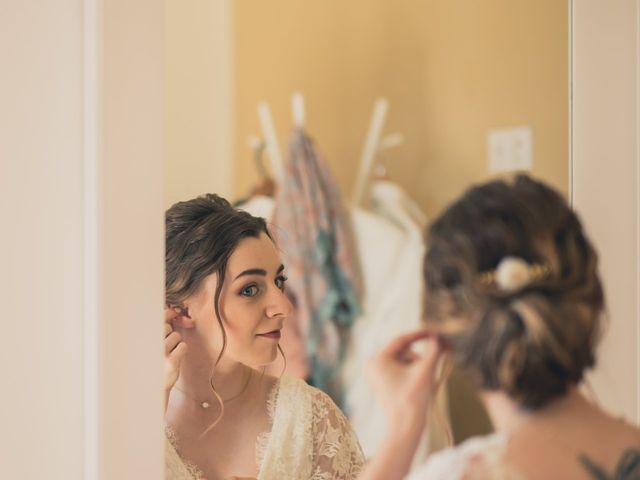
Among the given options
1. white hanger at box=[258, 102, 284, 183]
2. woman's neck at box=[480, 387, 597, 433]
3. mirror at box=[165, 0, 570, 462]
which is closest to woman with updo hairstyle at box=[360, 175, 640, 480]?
woman's neck at box=[480, 387, 597, 433]

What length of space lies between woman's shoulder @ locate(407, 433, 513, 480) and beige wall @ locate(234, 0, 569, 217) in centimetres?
45

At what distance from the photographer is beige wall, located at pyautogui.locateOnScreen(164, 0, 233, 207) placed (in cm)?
93

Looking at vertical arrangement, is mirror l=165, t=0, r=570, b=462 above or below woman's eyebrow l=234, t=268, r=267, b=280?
above

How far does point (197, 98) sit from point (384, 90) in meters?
0.46

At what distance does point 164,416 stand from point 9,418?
15cm

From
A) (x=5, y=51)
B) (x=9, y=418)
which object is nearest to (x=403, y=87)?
(x=5, y=51)

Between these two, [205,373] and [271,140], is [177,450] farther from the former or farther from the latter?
[271,140]

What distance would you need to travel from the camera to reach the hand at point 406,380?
775 mm

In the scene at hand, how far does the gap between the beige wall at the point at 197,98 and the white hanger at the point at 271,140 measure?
147 millimetres

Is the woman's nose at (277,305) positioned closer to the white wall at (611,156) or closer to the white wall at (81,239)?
the white wall at (81,239)

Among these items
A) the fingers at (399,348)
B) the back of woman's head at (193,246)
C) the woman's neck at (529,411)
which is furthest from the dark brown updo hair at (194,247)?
the woman's neck at (529,411)

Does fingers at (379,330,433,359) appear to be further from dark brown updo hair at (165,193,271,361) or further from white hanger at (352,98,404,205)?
white hanger at (352,98,404,205)

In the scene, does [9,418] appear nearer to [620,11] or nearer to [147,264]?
[147,264]

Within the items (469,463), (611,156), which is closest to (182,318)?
(469,463)
